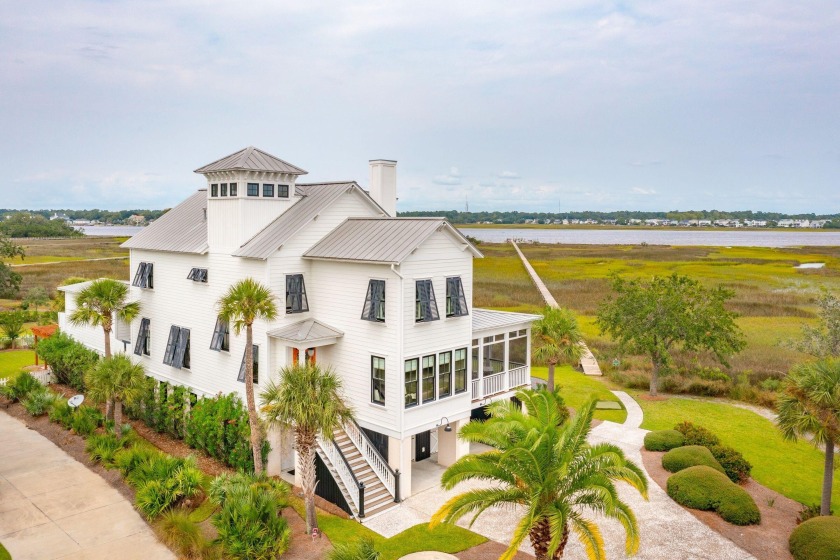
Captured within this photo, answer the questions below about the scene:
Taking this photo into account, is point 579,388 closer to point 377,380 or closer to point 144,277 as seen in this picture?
point 377,380

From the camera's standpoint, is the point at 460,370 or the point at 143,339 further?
the point at 143,339

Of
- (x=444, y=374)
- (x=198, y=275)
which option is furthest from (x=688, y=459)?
(x=198, y=275)

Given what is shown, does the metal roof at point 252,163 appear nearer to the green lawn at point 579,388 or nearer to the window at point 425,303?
the window at point 425,303

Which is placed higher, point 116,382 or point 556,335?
point 556,335

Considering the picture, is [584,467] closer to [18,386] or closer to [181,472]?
[181,472]

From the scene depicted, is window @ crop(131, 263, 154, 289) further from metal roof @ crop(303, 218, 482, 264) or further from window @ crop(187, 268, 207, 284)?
metal roof @ crop(303, 218, 482, 264)

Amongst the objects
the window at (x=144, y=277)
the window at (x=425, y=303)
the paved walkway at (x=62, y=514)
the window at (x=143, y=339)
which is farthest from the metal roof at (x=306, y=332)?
the window at (x=143, y=339)

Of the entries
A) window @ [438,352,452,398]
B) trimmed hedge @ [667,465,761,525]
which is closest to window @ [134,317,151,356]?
window @ [438,352,452,398]
